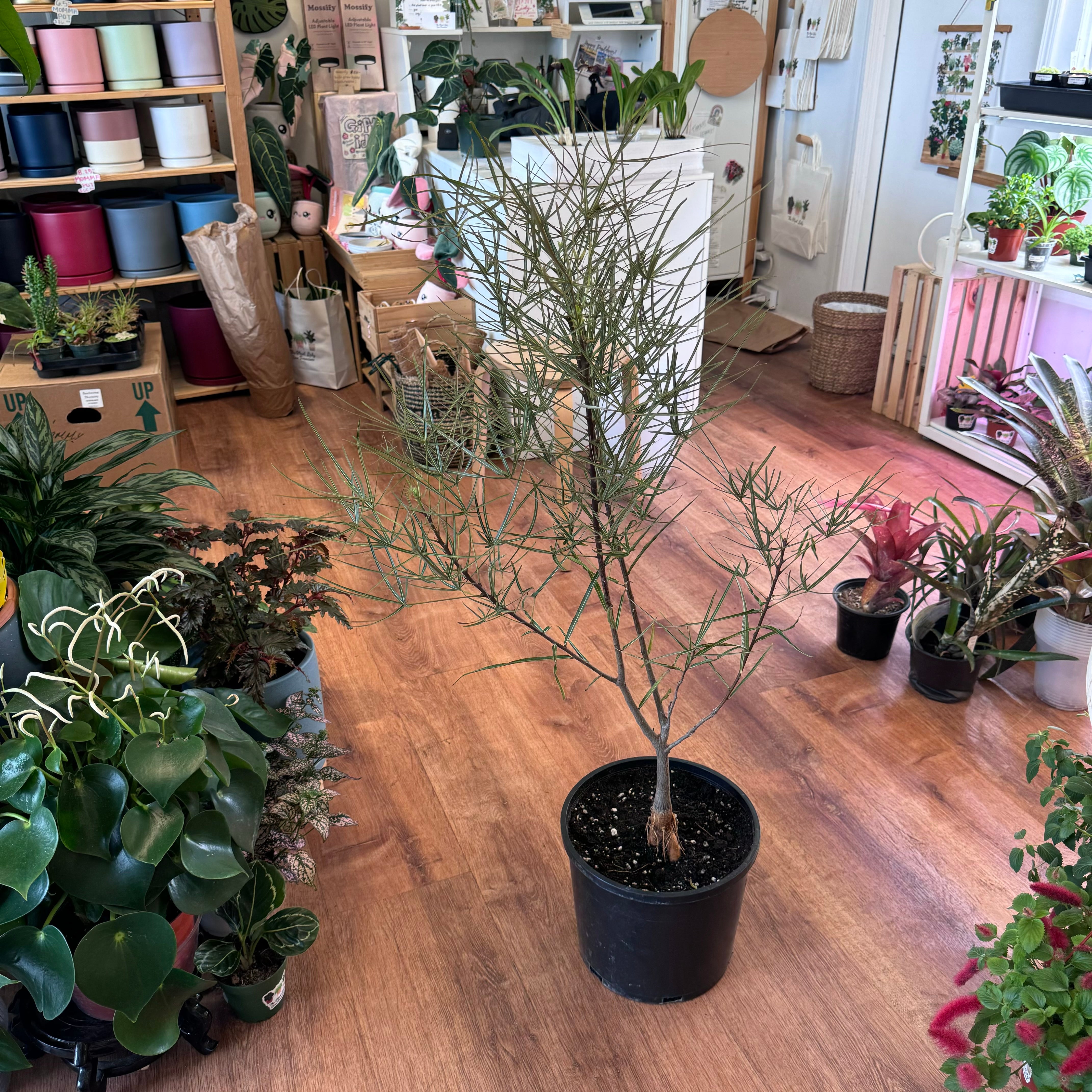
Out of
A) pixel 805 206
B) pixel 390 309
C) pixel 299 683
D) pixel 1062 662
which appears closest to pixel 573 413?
pixel 299 683

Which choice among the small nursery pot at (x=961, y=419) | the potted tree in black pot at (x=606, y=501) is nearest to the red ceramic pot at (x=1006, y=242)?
the small nursery pot at (x=961, y=419)

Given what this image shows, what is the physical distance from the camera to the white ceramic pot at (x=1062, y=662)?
2193 millimetres

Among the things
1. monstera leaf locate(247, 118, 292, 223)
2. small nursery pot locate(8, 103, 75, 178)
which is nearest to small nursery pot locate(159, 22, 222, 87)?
monstera leaf locate(247, 118, 292, 223)

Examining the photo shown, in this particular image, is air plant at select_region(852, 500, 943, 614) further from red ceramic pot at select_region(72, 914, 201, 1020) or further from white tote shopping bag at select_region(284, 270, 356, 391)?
white tote shopping bag at select_region(284, 270, 356, 391)

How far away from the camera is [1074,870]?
130cm

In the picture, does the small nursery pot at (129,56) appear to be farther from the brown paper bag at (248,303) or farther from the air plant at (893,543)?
the air plant at (893,543)

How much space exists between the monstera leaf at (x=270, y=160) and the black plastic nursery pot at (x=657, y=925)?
130 inches

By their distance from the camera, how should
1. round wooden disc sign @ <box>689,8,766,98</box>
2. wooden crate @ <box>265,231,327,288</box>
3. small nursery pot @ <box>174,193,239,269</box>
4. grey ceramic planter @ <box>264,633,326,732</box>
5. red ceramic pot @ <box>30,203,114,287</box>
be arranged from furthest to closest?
round wooden disc sign @ <box>689,8,766,98</box>, wooden crate @ <box>265,231,327,288</box>, small nursery pot @ <box>174,193,239,269</box>, red ceramic pot @ <box>30,203,114,287</box>, grey ceramic planter @ <box>264,633,326,732</box>

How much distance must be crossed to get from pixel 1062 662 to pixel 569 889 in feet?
4.02

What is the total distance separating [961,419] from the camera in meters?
3.53

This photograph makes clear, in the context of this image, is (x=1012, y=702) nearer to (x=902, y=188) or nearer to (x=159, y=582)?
(x=159, y=582)

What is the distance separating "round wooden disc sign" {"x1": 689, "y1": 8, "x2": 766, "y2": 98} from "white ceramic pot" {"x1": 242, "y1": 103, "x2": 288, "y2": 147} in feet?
6.00

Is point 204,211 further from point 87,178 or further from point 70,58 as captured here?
point 70,58

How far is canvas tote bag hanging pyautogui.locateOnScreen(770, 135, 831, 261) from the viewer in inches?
179
